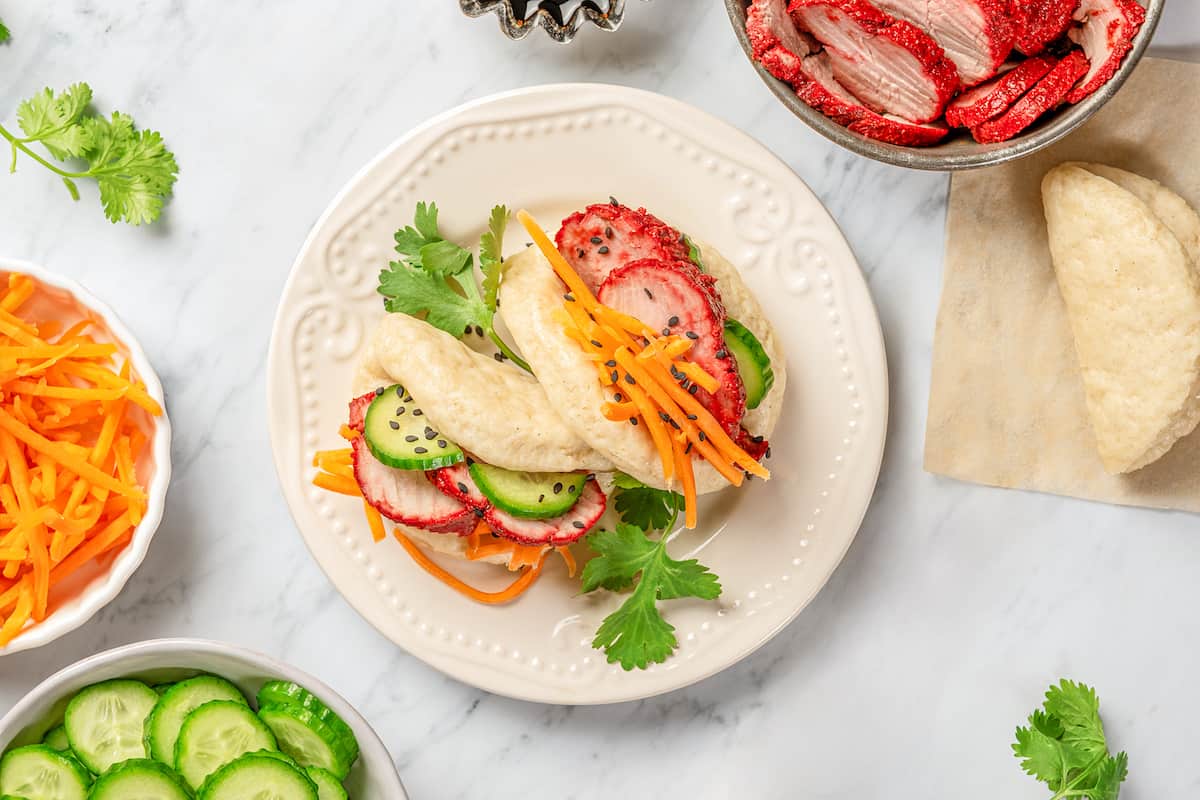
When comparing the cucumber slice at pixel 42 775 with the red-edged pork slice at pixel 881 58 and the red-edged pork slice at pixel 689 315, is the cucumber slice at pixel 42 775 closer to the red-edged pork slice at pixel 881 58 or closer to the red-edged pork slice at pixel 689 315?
the red-edged pork slice at pixel 689 315

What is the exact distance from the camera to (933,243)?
132 inches

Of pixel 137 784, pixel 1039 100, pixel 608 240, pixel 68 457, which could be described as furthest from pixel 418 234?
pixel 1039 100

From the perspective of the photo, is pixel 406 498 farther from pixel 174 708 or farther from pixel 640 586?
pixel 174 708

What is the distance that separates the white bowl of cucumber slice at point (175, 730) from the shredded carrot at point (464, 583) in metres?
0.48

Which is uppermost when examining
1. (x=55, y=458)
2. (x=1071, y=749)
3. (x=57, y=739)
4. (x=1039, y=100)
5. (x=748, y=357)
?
(x=1039, y=100)

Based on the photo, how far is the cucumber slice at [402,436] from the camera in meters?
2.86

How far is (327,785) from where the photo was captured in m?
2.77

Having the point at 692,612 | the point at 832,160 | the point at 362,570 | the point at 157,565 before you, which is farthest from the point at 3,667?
the point at 832,160

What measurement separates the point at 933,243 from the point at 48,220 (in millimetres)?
2763

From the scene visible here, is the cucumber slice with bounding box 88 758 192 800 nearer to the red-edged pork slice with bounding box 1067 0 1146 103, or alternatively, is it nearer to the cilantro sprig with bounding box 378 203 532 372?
the cilantro sprig with bounding box 378 203 532 372

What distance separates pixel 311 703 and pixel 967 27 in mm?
2473

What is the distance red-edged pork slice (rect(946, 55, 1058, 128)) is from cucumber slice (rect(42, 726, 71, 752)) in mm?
2912

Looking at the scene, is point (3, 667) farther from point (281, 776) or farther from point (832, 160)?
point (832, 160)

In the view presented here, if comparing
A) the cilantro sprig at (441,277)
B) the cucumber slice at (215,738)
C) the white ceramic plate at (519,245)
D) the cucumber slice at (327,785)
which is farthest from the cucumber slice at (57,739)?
the cilantro sprig at (441,277)
